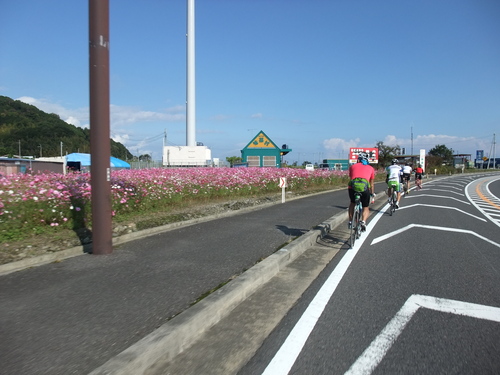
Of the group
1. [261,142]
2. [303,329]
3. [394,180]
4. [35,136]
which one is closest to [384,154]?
[261,142]

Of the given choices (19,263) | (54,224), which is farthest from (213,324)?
(54,224)

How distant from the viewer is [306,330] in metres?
3.48

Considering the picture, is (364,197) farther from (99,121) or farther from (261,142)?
(261,142)

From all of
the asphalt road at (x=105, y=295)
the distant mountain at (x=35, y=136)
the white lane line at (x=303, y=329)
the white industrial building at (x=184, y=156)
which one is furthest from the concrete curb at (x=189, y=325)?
the distant mountain at (x=35, y=136)

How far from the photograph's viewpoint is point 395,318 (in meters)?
3.75

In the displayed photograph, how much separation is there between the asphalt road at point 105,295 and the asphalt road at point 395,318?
3.83ft

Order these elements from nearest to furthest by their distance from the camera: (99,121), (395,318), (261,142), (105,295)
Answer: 1. (395,318)
2. (105,295)
3. (99,121)
4. (261,142)

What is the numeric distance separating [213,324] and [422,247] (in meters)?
5.36

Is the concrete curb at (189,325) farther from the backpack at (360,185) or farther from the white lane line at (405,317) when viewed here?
the backpack at (360,185)

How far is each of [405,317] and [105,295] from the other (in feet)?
11.0

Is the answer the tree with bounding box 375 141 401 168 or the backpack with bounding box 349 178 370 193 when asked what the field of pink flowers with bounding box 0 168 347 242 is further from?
the tree with bounding box 375 141 401 168

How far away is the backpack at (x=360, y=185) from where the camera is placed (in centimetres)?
729

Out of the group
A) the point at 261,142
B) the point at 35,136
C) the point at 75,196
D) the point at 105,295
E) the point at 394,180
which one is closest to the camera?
the point at 105,295

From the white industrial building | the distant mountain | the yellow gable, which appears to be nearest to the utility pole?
the white industrial building
